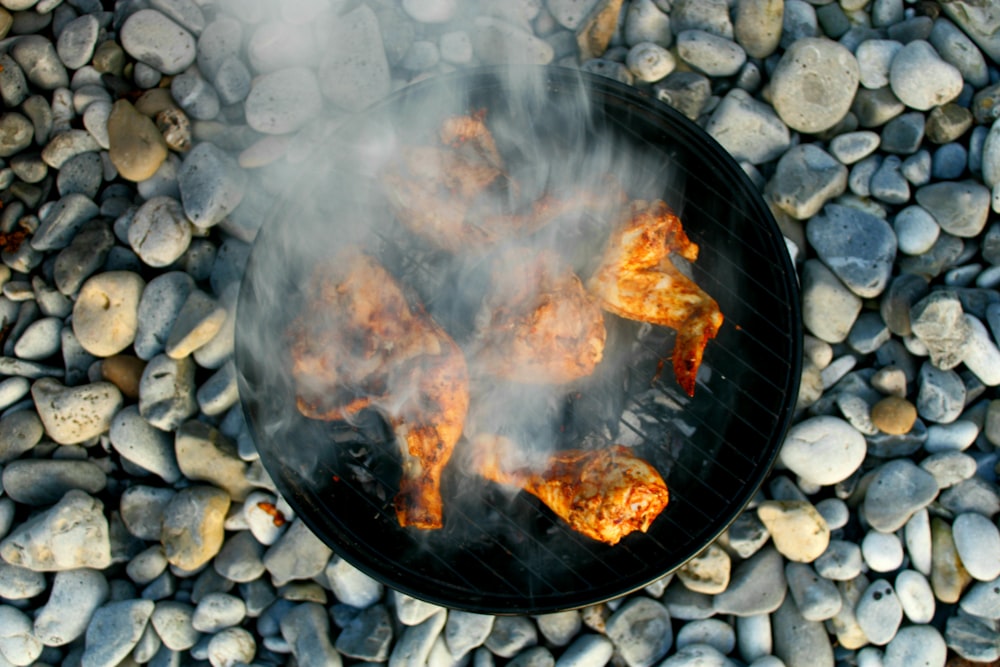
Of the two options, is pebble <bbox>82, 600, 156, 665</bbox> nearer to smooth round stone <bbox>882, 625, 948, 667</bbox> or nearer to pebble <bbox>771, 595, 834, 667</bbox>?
pebble <bbox>771, 595, 834, 667</bbox>

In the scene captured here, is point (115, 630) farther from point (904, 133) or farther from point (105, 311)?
point (904, 133)

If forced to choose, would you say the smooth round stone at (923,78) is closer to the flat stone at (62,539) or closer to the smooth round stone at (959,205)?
the smooth round stone at (959,205)

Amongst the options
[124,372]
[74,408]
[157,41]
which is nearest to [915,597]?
[124,372]

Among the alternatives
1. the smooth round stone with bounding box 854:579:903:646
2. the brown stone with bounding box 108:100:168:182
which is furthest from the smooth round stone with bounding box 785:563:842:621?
the brown stone with bounding box 108:100:168:182

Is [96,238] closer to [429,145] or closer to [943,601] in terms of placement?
[429,145]

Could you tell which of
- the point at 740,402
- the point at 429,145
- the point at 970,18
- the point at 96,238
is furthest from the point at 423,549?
the point at 970,18

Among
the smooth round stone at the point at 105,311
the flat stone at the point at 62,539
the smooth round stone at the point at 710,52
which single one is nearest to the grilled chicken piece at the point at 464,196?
the smooth round stone at the point at 710,52
